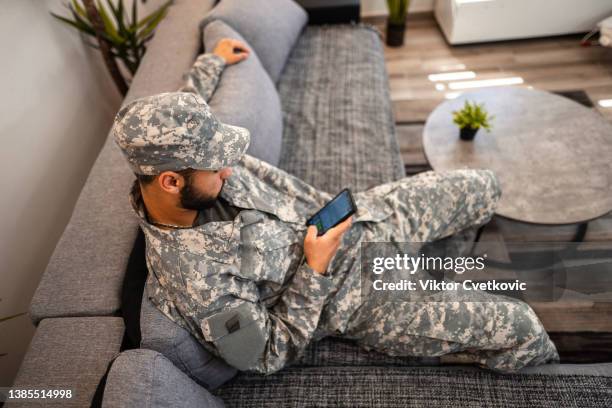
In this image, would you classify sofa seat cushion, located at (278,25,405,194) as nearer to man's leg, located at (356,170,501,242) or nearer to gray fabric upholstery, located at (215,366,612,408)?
man's leg, located at (356,170,501,242)

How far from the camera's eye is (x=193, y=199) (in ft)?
3.01

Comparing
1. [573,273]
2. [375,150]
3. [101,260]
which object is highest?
[101,260]

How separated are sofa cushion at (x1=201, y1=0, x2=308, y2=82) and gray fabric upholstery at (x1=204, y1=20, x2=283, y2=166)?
71 millimetres

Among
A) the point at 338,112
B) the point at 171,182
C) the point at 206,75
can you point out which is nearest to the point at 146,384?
the point at 171,182

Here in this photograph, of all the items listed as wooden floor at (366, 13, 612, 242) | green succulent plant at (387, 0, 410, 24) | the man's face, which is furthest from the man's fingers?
green succulent plant at (387, 0, 410, 24)

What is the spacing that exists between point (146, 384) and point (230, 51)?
1.28 meters

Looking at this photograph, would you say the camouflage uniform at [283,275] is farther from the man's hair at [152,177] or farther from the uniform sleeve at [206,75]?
the uniform sleeve at [206,75]

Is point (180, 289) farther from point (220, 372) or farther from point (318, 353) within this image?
point (318, 353)

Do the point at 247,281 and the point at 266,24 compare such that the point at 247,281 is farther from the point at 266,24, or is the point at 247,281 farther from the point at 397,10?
the point at 397,10

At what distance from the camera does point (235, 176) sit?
114cm

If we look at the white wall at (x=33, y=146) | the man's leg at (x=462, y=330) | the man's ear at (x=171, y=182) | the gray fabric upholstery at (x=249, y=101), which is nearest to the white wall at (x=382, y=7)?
the gray fabric upholstery at (x=249, y=101)

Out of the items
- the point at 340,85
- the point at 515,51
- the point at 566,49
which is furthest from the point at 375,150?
the point at 566,49

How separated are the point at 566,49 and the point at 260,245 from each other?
265 cm

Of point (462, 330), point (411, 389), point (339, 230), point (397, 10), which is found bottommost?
point (411, 389)
